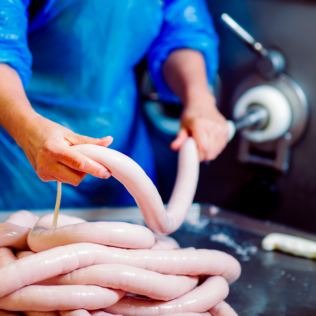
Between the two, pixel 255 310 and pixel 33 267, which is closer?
pixel 33 267

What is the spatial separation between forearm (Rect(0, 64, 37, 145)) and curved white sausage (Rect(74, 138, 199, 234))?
0.13 meters

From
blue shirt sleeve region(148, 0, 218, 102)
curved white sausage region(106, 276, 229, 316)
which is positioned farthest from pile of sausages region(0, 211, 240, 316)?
blue shirt sleeve region(148, 0, 218, 102)

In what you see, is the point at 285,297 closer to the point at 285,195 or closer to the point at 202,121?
the point at 202,121

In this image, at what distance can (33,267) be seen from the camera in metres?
0.84

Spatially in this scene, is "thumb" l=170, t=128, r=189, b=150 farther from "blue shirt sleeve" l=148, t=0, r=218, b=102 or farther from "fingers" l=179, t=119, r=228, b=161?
"blue shirt sleeve" l=148, t=0, r=218, b=102

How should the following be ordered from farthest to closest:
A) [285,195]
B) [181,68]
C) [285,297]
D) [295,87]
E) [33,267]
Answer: [285,195] → [295,87] → [181,68] → [285,297] → [33,267]

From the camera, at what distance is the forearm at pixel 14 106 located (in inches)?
38.6

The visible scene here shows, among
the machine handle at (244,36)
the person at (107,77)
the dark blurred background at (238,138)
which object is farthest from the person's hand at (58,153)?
the dark blurred background at (238,138)

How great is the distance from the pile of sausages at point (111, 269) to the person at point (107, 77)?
1.18 feet

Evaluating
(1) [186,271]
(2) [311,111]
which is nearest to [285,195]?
(2) [311,111]

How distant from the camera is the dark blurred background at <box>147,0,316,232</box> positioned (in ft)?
5.53

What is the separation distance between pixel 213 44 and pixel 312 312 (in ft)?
2.62

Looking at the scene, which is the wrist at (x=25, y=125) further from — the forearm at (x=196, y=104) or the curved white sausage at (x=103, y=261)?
the forearm at (x=196, y=104)

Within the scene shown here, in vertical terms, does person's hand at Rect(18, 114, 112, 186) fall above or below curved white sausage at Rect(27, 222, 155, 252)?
above
